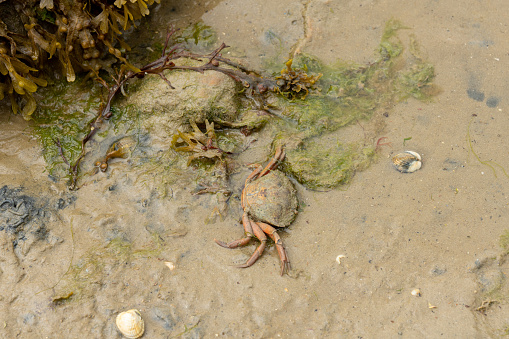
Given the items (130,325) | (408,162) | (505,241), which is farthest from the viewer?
(408,162)

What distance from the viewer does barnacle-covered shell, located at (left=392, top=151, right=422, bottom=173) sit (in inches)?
142

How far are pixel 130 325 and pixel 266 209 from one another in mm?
1455

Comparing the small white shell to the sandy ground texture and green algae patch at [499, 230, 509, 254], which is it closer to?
the sandy ground texture

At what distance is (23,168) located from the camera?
12.4 ft

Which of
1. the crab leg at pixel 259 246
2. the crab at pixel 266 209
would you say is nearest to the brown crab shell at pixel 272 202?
the crab at pixel 266 209

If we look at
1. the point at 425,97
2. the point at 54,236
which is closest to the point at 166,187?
the point at 54,236

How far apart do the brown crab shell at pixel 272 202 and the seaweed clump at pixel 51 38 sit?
206cm

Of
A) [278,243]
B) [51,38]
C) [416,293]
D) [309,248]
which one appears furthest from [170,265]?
[51,38]

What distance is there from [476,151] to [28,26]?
4524 mm

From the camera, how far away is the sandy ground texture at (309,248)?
295 centimetres

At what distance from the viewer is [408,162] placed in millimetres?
3611

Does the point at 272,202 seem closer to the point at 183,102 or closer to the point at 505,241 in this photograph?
the point at 183,102

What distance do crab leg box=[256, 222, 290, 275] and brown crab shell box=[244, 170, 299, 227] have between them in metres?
0.05

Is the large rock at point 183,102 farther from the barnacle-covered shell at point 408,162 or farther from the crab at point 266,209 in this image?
the barnacle-covered shell at point 408,162
